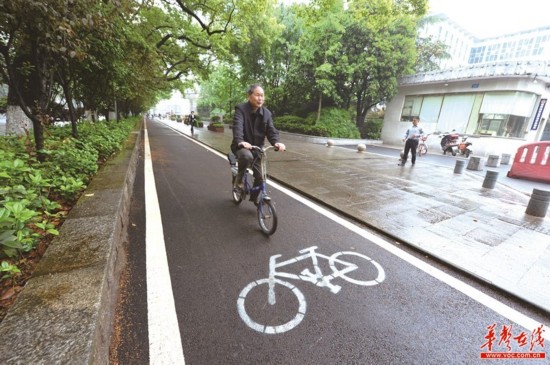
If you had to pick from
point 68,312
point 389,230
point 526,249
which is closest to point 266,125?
point 389,230

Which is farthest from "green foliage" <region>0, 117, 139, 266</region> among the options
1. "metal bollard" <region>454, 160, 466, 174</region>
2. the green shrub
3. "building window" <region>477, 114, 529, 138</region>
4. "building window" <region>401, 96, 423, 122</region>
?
"building window" <region>401, 96, 423, 122</region>

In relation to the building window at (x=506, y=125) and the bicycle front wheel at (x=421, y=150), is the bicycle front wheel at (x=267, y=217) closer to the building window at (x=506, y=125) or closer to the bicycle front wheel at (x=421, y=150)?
the bicycle front wheel at (x=421, y=150)

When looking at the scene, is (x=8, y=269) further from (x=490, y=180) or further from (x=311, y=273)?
(x=490, y=180)

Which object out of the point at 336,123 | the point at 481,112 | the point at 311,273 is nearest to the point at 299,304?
the point at 311,273

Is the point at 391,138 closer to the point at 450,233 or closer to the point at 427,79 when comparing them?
the point at 427,79

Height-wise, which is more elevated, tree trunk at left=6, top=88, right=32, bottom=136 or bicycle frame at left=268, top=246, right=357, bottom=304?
tree trunk at left=6, top=88, right=32, bottom=136

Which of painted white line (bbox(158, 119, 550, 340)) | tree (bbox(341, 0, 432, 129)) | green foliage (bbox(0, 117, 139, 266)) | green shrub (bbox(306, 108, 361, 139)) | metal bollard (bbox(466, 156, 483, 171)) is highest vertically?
tree (bbox(341, 0, 432, 129))

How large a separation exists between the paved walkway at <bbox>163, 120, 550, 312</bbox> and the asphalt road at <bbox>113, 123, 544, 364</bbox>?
2.13 ft

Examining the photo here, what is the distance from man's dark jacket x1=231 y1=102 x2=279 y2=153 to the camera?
3.80 meters

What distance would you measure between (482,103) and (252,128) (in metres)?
22.3

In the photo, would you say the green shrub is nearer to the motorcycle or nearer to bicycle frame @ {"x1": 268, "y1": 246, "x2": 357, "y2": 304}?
the motorcycle

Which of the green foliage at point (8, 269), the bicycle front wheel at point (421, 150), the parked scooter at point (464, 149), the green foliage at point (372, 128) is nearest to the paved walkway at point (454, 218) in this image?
the green foliage at point (8, 269)

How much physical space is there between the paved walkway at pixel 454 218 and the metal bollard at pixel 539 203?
153 mm

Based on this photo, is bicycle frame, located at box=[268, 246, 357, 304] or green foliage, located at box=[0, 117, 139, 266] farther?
bicycle frame, located at box=[268, 246, 357, 304]
